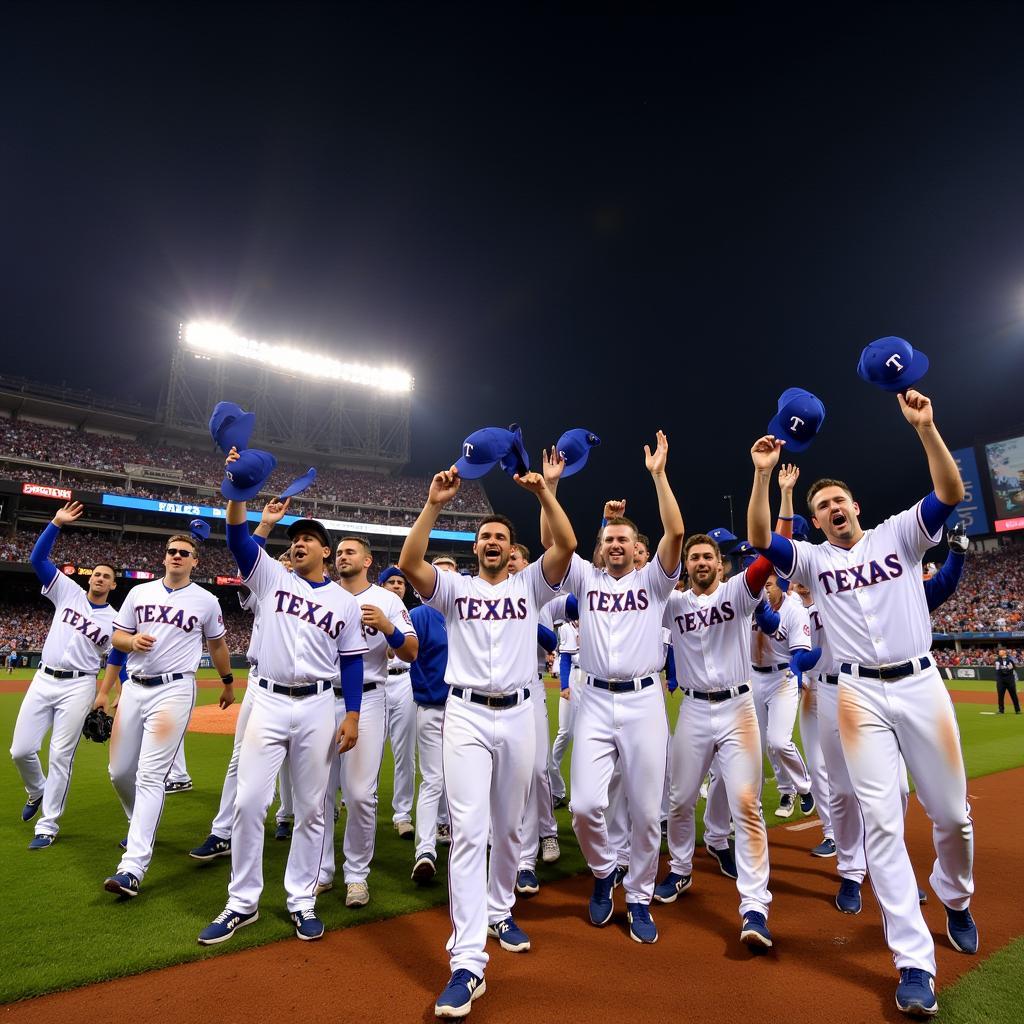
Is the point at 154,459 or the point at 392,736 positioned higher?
the point at 154,459

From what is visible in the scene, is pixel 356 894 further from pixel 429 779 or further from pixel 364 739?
pixel 429 779

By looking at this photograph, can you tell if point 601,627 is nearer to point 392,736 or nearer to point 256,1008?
point 256,1008

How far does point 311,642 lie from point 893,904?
346 cm

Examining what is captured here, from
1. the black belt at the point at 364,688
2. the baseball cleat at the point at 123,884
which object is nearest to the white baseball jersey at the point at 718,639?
the black belt at the point at 364,688

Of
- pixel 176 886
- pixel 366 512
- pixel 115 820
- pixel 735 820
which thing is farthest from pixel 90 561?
pixel 735 820

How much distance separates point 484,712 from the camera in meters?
3.52

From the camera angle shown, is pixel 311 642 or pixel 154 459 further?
pixel 154 459

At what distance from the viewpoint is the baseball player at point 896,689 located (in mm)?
3139

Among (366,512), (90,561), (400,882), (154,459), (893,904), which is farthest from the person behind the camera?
Answer: (366,512)

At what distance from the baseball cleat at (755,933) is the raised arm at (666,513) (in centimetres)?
200

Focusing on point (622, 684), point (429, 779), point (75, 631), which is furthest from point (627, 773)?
point (75, 631)

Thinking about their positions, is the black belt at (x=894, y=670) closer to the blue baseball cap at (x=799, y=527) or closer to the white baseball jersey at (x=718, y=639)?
the white baseball jersey at (x=718, y=639)

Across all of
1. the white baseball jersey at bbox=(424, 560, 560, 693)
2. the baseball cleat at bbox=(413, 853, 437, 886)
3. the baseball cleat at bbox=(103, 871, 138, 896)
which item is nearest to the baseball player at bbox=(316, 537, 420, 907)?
the baseball cleat at bbox=(413, 853, 437, 886)

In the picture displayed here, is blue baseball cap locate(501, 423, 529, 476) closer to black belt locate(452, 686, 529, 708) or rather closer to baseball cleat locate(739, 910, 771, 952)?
black belt locate(452, 686, 529, 708)
